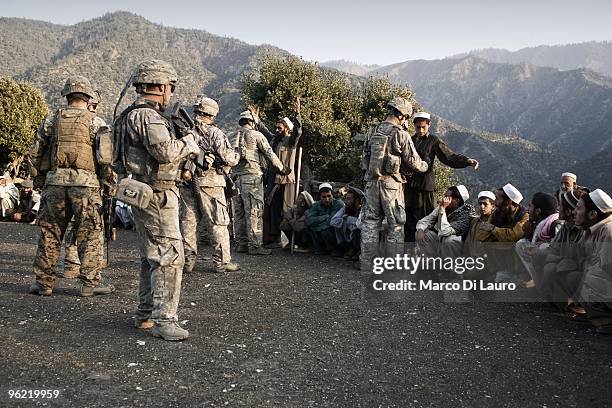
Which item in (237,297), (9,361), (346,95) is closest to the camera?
(9,361)

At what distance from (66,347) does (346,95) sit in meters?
19.6

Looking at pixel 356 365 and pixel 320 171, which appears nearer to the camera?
pixel 356 365

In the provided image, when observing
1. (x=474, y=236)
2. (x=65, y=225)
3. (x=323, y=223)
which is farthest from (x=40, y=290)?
(x=474, y=236)

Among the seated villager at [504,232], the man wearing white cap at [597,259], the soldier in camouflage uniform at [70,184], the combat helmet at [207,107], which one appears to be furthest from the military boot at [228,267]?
the man wearing white cap at [597,259]

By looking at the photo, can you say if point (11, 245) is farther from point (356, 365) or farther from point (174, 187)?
point (356, 365)

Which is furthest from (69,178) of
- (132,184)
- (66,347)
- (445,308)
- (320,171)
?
(320,171)

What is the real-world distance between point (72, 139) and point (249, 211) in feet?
10.6

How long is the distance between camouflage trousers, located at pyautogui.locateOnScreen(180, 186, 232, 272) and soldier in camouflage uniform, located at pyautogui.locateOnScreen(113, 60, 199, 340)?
2378 mm

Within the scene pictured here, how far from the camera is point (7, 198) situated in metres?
12.3

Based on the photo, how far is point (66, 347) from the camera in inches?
156

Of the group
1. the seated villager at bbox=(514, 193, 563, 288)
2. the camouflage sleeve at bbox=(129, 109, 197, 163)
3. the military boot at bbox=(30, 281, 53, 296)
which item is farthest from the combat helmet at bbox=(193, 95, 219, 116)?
the seated villager at bbox=(514, 193, 563, 288)

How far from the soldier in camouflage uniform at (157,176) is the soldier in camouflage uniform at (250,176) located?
356cm

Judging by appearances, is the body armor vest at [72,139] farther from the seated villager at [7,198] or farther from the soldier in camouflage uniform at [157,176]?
the seated villager at [7,198]

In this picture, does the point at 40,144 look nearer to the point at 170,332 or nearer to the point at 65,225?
the point at 65,225
